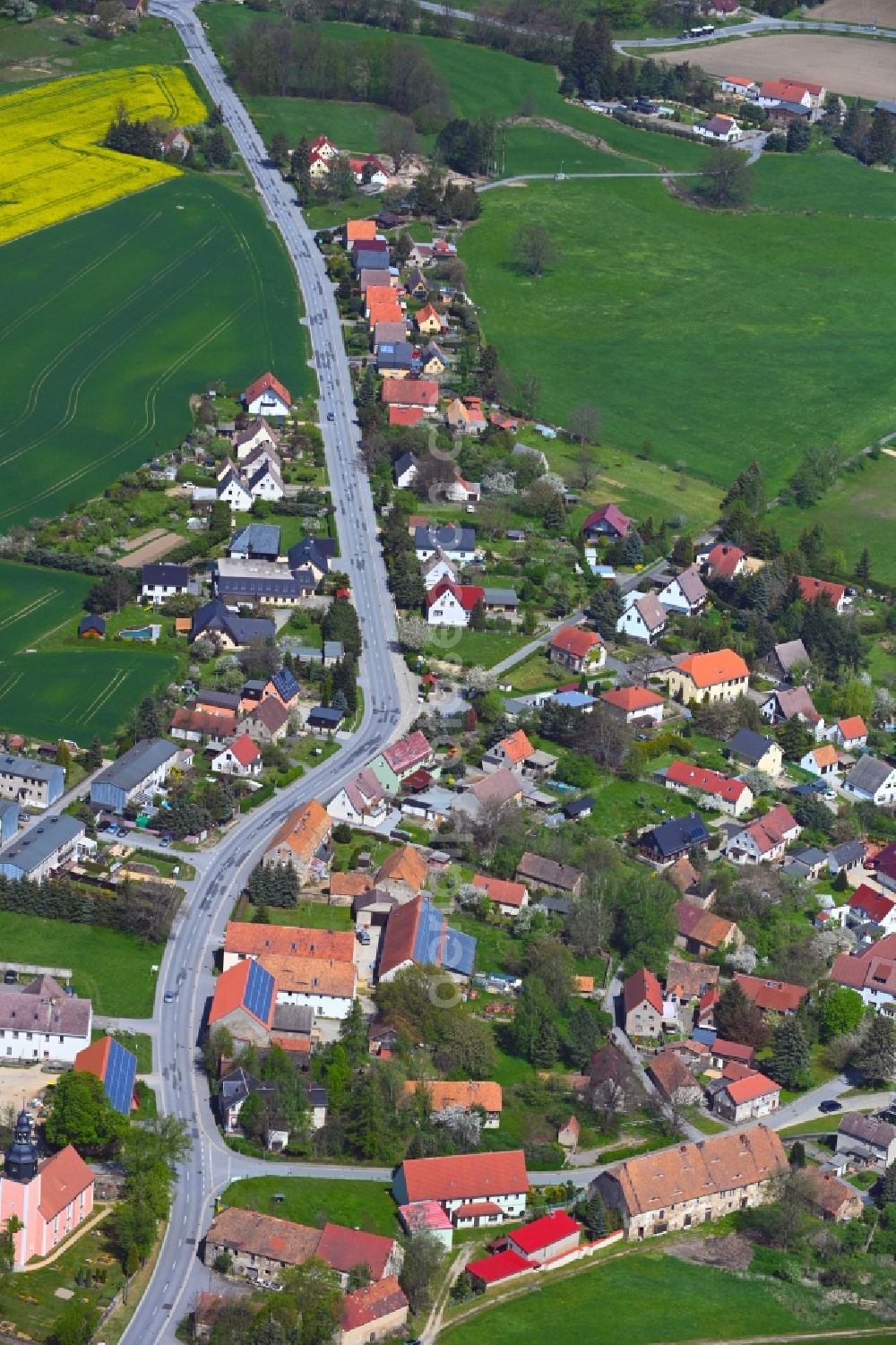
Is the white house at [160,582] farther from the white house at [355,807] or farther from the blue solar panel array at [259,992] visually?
the blue solar panel array at [259,992]

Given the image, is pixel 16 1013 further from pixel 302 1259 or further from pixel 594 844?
pixel 594 844

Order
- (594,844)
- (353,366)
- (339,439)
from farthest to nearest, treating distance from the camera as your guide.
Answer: (353,366)
(339,439)
(594,844)

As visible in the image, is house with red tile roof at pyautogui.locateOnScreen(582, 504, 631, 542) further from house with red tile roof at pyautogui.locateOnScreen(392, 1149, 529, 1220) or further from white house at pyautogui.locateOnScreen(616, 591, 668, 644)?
house with red tile roof at pyautogui.locateOnScreen(392, 1149, 529, 1220)

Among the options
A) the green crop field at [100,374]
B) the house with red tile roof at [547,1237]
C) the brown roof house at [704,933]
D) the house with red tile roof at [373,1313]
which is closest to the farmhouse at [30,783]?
the brown roof house at [704,933]

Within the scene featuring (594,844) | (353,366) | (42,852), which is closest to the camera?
(42,852)

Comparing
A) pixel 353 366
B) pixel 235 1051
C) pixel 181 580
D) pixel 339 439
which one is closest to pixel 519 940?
pixel 235 1051

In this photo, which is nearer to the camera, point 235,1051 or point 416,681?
point 235,1051

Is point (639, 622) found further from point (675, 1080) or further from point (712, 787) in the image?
point (675, 1080)

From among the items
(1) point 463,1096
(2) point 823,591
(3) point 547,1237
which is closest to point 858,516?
(2) point 823,591
